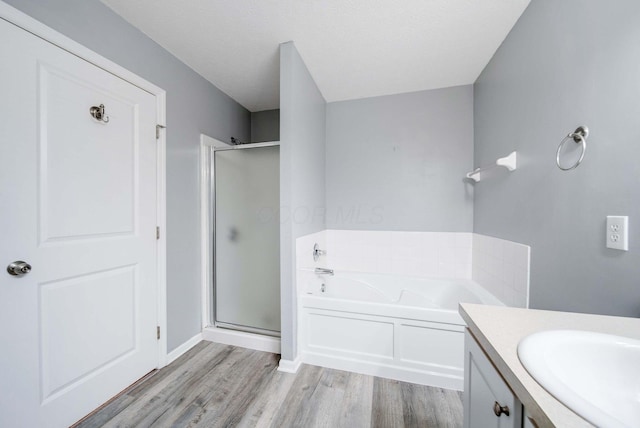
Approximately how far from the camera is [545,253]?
4.14ft

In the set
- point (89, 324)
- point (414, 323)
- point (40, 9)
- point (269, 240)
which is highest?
point (40, 9)

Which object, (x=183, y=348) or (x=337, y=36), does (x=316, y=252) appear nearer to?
(x=183, y=348)

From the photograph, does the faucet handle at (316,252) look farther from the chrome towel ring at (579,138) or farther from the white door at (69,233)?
the chrome towel ring at (579,138)

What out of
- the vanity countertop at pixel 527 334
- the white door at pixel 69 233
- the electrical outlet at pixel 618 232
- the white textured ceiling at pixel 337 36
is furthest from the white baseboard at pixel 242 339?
the white textured ceiling at pixel 337 36

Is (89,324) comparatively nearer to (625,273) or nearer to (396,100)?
(625,273)

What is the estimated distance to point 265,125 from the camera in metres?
2.97

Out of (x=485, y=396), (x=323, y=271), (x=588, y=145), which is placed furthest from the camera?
(x=323, y=271)

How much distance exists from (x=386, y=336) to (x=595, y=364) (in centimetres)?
131

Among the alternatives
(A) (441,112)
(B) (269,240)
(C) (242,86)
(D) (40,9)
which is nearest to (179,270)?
(B) (269,240)

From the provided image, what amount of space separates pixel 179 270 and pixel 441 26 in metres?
2.75

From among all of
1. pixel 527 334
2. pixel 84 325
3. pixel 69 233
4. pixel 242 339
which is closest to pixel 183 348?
pixel 242 339

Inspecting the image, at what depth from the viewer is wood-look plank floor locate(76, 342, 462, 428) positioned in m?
1.31

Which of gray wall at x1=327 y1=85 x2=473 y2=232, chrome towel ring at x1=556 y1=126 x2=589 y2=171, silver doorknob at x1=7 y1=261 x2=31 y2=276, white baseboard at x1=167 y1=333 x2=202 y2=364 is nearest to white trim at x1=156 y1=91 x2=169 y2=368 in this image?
white baseboard at x1=167 y1=333 x2=202 y2=364

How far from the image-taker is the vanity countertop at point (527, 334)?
369 millimetres
